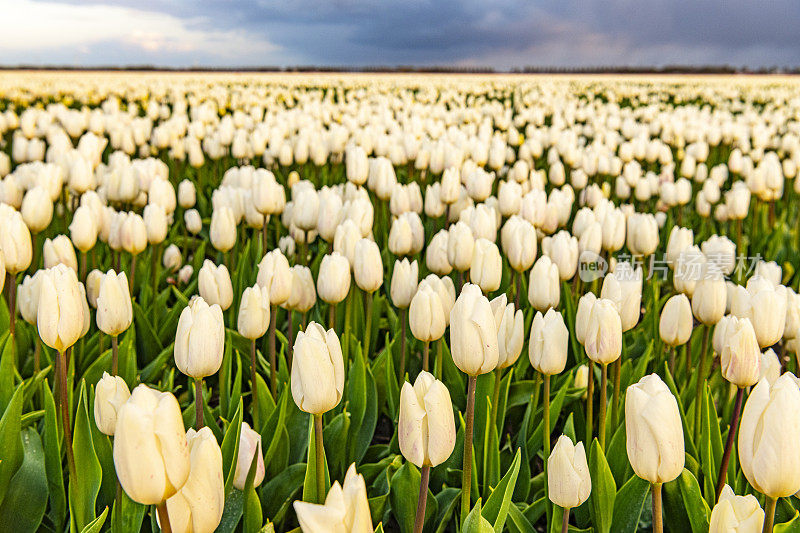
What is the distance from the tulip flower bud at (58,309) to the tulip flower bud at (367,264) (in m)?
0.98

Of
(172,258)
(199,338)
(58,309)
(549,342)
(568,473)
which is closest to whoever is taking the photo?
(568,473)

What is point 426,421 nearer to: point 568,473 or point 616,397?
point 568,473

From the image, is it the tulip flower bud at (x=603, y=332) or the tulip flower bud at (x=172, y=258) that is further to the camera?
the tulip flower bud at (x=172, y=258)

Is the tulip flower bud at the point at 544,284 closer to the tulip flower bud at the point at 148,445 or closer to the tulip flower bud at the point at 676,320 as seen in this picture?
the tulip flower bud at the point at 676,320

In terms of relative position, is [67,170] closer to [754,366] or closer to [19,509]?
[19,509]

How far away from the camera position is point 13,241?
2270 millimetres

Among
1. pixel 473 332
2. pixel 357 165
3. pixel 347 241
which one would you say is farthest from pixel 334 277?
pixel 357 165

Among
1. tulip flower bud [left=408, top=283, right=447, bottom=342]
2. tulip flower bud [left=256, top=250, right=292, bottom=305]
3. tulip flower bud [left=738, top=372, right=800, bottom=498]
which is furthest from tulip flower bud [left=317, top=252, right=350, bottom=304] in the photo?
tulip flower bud [left=738, top=372, right=800, bottom=498]

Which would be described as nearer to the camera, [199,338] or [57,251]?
[199,338]

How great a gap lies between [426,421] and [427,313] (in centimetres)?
63

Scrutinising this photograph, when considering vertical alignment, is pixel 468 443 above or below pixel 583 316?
below

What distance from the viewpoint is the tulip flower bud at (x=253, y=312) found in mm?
1922

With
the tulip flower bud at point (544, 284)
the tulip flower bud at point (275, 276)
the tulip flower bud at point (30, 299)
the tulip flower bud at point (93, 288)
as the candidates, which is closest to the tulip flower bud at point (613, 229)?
the tulip flower bud at point (544, 284)

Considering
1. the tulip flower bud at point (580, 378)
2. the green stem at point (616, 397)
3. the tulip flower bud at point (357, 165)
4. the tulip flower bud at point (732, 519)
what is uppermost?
the tulip flower bud at point (357, 165)
